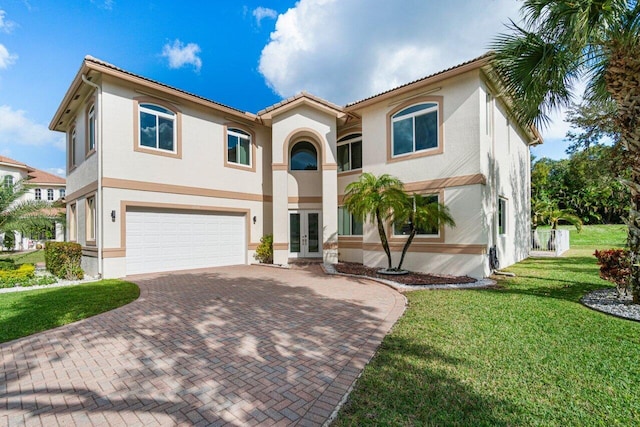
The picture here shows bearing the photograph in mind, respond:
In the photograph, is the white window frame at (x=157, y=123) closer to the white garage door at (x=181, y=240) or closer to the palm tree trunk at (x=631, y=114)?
the white garage door at (x=181, y=240)

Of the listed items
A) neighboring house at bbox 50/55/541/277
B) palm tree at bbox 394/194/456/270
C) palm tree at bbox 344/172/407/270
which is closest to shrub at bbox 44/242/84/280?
neighboring house at bbox 50/55/541/277


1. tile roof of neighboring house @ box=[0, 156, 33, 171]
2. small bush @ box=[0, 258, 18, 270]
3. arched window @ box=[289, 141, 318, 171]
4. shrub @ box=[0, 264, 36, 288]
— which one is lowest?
shrub @ box=[0, 264, 36, 288]

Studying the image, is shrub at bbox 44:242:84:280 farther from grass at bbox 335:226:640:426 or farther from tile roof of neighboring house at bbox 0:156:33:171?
tile roof of neighboring house at bbox 0:156:33:171

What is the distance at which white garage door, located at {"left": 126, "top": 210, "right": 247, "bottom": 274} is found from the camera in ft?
41.0

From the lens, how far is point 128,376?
4074 millimetres

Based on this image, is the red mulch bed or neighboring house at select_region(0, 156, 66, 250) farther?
neighboring house at select_region(0, 156, 66, 250)

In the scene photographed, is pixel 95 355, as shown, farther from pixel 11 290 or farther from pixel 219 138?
pixel 219 138

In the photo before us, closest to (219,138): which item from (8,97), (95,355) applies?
(8,97)

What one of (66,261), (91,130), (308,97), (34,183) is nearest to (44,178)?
(34,183)

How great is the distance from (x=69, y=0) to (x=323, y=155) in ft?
38.6

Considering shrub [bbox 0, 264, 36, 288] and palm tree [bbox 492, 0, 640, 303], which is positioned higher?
palm tree [bbox 492, 0, 640, 303]

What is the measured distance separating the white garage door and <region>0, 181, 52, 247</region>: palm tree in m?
4.82

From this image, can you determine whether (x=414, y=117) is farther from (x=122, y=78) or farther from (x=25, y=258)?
(x=25, y=258)

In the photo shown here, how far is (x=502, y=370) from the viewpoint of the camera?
4105 millimetres
